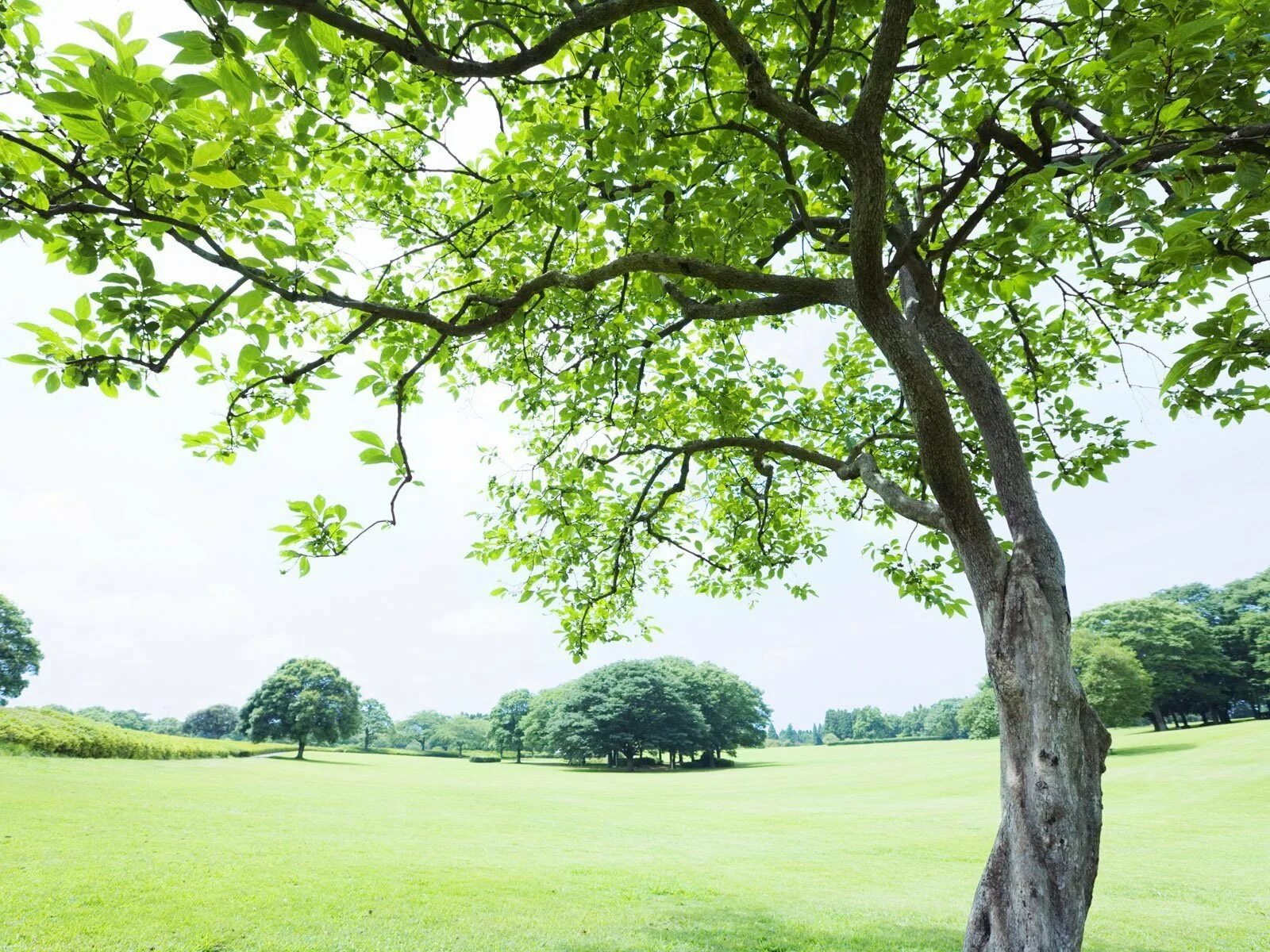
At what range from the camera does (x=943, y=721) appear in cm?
12794

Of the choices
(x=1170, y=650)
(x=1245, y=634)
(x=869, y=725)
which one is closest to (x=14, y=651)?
(x=1170, y=650)

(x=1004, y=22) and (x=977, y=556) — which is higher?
(x=1004, y=22)

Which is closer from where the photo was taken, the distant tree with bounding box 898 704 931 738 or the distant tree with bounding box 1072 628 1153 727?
the distant tree with bounding box 1072 628 1153 727

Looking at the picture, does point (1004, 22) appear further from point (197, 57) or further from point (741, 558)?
point (741, 558)

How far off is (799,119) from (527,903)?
11.0m

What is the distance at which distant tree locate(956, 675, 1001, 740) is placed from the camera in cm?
7556

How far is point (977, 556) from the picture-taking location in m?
4.35

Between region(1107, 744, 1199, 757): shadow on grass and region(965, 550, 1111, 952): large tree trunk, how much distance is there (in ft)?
158

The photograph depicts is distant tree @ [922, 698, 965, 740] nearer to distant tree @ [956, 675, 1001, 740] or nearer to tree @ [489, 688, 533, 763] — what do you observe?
distant tree @ [956, 675, 1001, 740]

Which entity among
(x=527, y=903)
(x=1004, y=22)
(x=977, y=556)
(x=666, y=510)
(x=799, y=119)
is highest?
(x=1004, y=22)

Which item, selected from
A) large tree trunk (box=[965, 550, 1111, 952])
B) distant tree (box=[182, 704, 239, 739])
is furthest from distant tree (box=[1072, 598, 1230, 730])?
distant tree (box=[182, 704, 239, 739])

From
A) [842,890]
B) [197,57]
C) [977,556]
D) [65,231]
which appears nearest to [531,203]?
[197,57]

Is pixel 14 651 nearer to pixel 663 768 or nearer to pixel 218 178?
pixel 663 768

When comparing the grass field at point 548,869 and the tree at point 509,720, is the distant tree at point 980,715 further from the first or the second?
the tree at point 509,720
